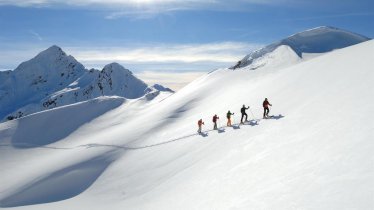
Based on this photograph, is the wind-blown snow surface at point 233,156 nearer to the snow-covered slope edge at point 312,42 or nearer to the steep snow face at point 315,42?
the snow-covered slope edge at point 312,42

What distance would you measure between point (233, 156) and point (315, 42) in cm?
5212

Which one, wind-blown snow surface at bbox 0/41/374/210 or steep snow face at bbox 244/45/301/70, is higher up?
steep snow face at bbox 244/45/301/70

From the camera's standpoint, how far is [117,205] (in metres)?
28.1

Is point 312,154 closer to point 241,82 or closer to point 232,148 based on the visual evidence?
point 232,148

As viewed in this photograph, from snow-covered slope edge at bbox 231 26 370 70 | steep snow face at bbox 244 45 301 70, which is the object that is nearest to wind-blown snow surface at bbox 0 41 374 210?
steep snow face at bbox 244 45 301 70

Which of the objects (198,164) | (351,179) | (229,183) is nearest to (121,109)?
(198,164)

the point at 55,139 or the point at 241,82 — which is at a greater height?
the point at 241,82

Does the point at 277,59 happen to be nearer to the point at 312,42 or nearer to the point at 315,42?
the point at 312,42

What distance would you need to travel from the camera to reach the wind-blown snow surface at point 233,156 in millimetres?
14484

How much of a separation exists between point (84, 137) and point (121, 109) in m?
14.2

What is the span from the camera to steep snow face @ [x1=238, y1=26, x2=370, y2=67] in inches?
2608

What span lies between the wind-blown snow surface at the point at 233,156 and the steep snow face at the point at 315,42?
1157 centimetres

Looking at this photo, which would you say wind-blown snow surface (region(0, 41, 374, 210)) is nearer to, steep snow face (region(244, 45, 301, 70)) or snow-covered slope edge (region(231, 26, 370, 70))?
steep snow face (region(244, 45, 301, 70))

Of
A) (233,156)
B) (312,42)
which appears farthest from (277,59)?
(233,156)
